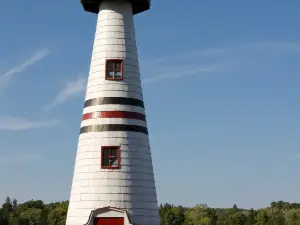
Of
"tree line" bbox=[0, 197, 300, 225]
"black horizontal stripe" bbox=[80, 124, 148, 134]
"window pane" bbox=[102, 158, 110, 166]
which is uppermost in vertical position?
"tree line" bbox=[0, 197, 300, 225]

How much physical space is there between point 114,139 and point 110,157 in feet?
2.83

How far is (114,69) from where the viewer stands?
25.6 m

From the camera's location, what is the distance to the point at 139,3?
26.8m

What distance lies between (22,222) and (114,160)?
9460 cm

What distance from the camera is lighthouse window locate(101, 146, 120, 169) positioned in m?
24.2

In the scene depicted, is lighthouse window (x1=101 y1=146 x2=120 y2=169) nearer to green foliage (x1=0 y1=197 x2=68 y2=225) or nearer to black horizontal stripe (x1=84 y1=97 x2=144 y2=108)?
black horizontal stripe (x1=84 y1=97 x2=144 y2=108)

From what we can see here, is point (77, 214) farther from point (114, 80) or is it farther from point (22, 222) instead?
point (22, 222)

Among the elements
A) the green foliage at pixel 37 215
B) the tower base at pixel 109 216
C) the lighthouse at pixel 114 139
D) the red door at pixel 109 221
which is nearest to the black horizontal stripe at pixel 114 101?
the lighthouse at pixel 114 139

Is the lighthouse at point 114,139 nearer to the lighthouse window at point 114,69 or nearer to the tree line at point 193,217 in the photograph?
the lighthouse window at point 114,69

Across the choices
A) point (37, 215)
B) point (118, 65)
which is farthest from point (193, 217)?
point (118, 65)

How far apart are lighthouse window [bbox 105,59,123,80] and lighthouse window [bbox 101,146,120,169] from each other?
11.7 ft

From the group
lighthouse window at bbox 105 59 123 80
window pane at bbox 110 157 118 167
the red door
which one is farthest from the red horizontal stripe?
the red door

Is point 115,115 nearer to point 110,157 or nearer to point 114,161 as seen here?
point 110,157

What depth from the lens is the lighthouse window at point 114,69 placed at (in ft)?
83.7
